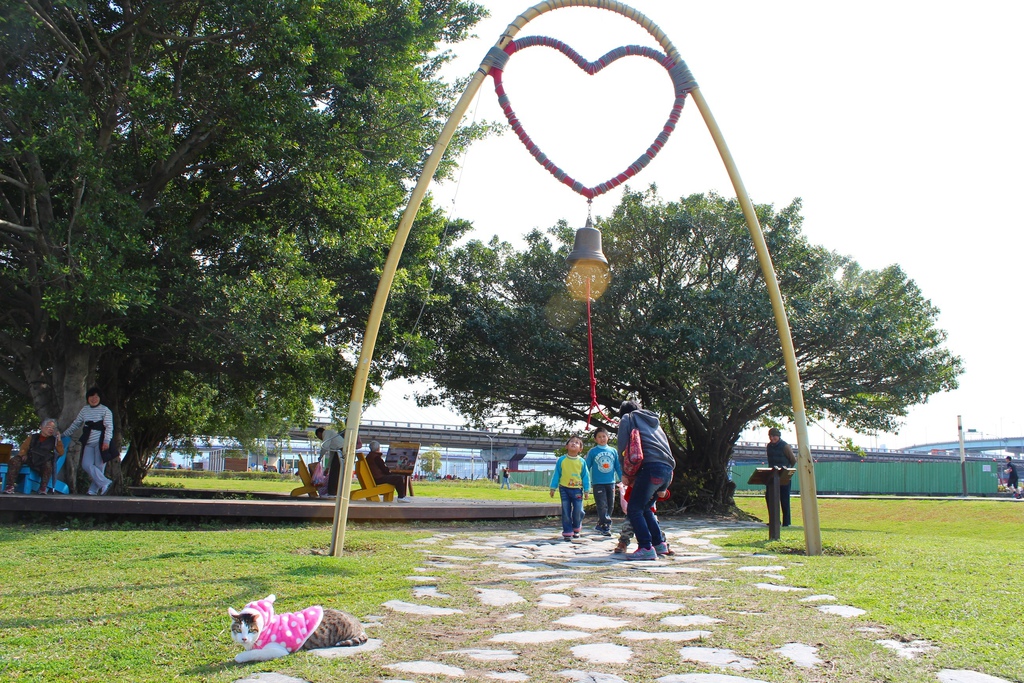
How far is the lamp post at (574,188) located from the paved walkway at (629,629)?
1.11m

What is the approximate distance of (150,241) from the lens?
13.4 metres

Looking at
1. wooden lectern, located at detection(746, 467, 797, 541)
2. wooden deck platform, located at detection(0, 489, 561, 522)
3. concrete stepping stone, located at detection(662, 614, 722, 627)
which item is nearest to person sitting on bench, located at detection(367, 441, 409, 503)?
wooden deck platform, located at detection(0, 489, 561, 522)

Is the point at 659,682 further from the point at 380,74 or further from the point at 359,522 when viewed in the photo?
the point at 380,74

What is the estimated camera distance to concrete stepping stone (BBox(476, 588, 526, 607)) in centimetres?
550

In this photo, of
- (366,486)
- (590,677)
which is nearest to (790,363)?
(590,677)

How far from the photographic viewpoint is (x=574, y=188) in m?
8.66

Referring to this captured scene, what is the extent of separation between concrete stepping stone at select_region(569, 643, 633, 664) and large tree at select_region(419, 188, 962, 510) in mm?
11242

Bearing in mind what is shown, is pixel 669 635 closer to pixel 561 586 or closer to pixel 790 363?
pixel 561 586

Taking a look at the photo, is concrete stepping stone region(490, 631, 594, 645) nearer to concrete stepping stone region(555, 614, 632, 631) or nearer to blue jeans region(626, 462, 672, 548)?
concrete stepping stone region(555, 614, 632, 631)

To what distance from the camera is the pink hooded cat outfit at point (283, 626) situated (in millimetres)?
3982

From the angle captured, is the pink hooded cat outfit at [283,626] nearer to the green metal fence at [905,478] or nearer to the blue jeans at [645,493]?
the blue jeans at [645,493]

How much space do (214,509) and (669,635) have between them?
26.6 ft

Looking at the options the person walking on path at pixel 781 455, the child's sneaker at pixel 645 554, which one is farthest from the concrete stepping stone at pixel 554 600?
the person walking on path at pixel 781 455

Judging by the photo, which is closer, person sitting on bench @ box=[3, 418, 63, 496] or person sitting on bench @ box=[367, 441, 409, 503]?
person sitting on bench @ box=[3, 418, 63, 496]
